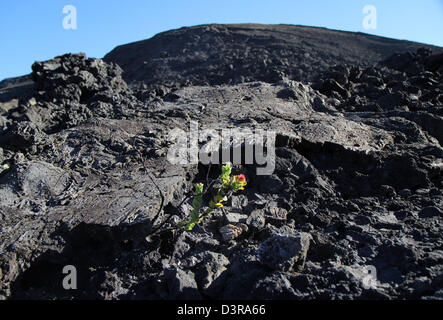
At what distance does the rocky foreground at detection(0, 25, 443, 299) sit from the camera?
2.34m

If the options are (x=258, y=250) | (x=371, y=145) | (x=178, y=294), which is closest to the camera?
(x=178, y=294)

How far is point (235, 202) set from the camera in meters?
3.19

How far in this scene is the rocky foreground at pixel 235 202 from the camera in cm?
234

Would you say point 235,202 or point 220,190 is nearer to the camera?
point 220,190

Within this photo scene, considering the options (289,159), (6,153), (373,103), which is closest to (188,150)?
(289,159)

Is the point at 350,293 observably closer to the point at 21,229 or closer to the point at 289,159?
the point at 289,159

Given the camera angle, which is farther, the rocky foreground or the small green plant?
the small green plant

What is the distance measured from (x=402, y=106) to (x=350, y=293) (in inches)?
146

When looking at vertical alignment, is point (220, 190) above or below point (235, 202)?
above

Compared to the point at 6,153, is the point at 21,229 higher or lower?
lower

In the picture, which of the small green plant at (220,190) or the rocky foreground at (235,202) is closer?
the rocky foreground at (235,202)

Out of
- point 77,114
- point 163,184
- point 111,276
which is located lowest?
point 111,276

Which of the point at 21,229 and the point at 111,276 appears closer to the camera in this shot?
the point at 111,276

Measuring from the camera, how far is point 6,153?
12.4 ft
